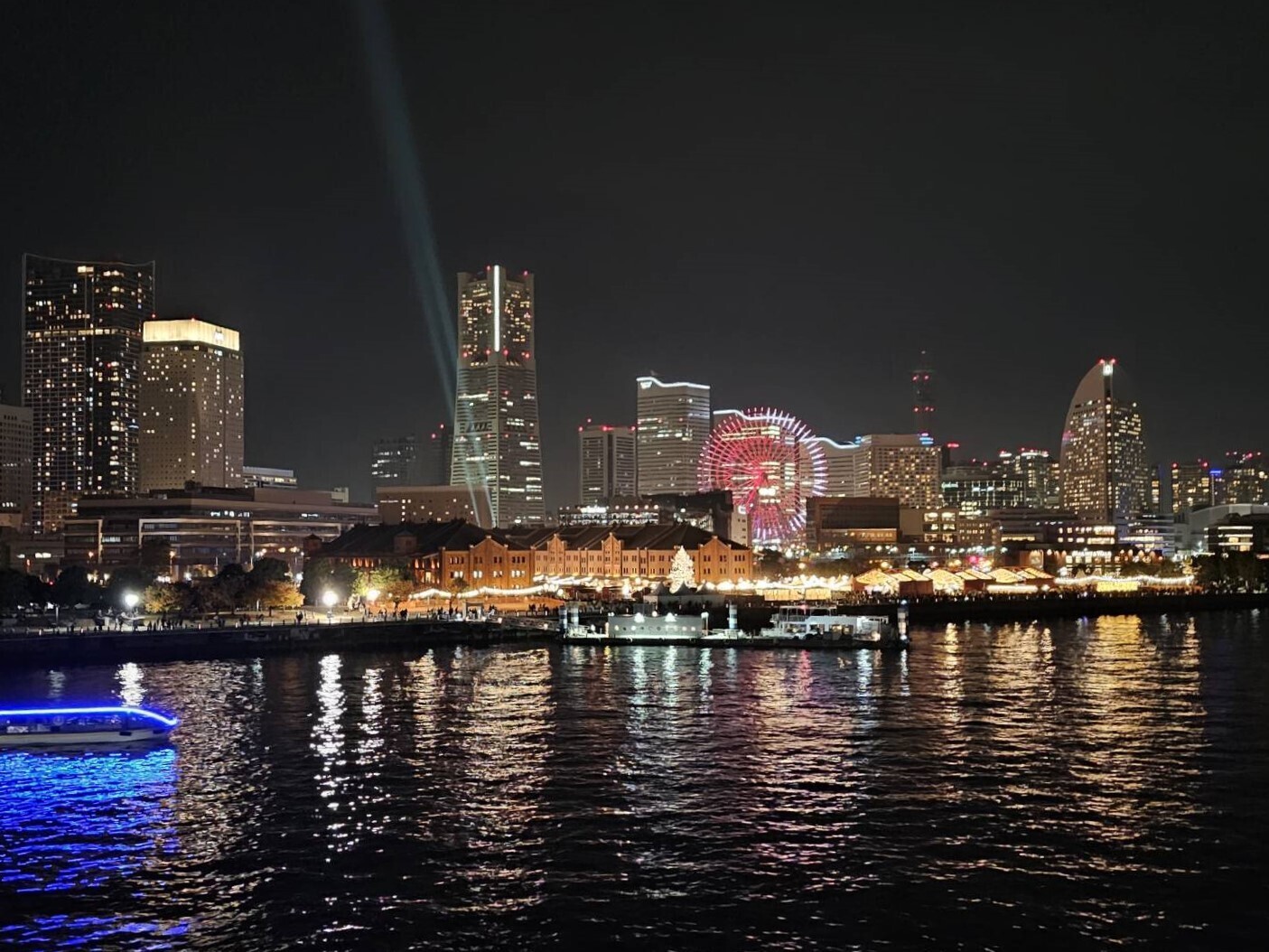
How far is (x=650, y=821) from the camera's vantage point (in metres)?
33.8

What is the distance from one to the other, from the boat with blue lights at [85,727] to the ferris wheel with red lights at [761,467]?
3806 inches

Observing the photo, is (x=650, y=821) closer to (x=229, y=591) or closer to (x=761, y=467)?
(x=229, y=591)

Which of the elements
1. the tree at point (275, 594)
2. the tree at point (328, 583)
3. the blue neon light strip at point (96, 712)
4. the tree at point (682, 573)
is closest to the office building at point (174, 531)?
the tree at point (328, 583)

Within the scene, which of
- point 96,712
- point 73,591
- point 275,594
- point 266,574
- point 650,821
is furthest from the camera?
point 266,574

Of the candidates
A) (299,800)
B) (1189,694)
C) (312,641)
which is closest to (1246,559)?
(1189,694)

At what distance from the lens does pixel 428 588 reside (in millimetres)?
124438

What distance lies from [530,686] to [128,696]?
19360 mm

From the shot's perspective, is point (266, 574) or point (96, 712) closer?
point (96, 712)

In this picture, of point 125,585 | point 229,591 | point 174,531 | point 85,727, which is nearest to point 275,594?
point 229,591

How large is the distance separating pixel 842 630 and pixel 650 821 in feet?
190

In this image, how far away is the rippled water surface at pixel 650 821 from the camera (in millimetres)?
25953

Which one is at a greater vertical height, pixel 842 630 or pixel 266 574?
pixel 266 574

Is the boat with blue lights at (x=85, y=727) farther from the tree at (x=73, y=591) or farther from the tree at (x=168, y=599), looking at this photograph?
the tree at (x=73, y=591)

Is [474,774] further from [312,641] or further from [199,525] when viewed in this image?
[199,525]
